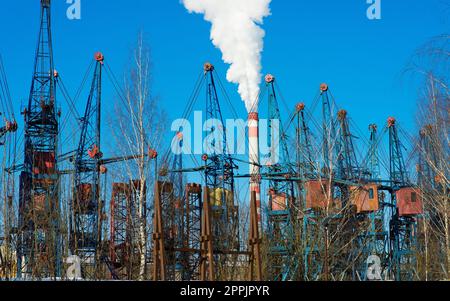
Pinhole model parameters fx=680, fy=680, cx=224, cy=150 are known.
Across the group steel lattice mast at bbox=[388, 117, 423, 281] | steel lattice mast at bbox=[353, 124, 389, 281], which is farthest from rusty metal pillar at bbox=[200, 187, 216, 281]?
steel lattice mast at bbox=[388, 117, 423, 281]

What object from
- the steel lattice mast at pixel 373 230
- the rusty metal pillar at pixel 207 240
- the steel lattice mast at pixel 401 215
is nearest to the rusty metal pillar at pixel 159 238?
the rusty metal pillar at pixel 207 240

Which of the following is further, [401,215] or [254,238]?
[401,215]

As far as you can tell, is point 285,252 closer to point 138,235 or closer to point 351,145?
point 138,235

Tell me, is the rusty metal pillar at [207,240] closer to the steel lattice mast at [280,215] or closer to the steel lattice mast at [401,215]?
the steel lattice mast at [280,215]

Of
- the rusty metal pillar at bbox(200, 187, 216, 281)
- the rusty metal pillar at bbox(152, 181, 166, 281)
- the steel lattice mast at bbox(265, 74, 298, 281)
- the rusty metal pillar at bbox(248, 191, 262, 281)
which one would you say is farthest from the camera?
the steel lattice mast at bbox(265, 74, 298, 281)

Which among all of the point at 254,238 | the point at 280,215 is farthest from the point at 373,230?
the point at 254,238

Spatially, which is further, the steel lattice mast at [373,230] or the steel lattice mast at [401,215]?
the steel lattice mast at [401,215]

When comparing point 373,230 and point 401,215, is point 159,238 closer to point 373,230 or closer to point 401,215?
point 373,230

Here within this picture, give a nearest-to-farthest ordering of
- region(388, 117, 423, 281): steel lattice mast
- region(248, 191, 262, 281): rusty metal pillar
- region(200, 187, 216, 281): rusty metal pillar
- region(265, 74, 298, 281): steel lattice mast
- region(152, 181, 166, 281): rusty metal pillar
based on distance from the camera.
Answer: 1. region(152, 181, 166, 281): rusty metal pillar
2. region(200, 187, 216, 281): rusty metal pillar
3. region(248, 191, 262, 281): rusty metal pillar
4. region(265, 74, 298, 281): steel lattice mast
5. region(388, 117, 423, 281): steel lattice mast

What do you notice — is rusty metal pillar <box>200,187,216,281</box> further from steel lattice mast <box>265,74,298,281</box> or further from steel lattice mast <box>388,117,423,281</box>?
steel lattice mast <box>388,117,423,281</box>

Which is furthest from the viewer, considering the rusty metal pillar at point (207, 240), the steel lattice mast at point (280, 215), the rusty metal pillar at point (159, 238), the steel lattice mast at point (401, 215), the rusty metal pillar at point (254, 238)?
the steel lattice mast at point (401, 215)

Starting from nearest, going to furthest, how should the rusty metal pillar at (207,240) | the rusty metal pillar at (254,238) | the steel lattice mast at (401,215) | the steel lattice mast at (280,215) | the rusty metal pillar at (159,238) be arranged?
the rusty metal pillar at (159,238)
the rusty metal pillar at (207,240)
the rusty metal pillar at (254,238)
the steel lattice mast at (280,215)
the steel lattice mast at (401,215)

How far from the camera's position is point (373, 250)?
151 ft
